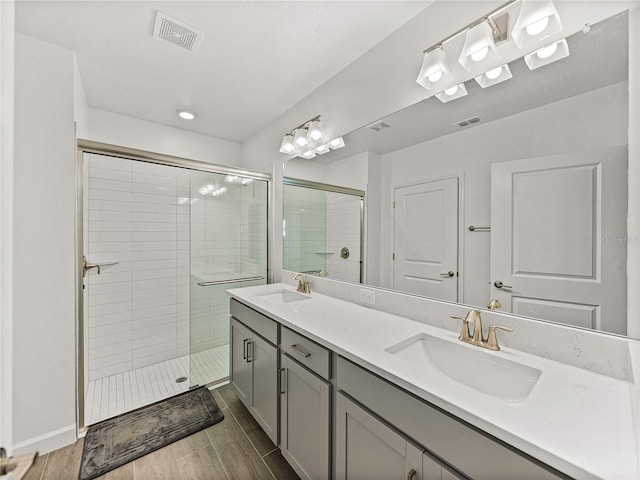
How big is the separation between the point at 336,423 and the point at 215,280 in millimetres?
1802

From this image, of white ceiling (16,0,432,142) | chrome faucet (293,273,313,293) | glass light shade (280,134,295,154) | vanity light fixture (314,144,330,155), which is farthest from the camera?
A: glass light shade (280,134,295,154)

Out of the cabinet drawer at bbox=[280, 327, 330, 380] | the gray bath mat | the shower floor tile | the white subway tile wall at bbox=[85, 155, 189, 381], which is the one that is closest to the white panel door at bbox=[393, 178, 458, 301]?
the cabinet drawer at bbox=[280, 327, 330, 380]

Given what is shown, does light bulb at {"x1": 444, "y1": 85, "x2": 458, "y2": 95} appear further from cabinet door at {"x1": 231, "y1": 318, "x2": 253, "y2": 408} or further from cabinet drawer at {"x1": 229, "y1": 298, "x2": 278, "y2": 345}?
cabinet door at {"x1": 231, "y1": 318, "x2": 253, "y2": 408}

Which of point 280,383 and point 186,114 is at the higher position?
point 186,114

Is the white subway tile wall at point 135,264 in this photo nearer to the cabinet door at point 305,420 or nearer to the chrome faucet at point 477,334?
the cabinet door at point 305,420

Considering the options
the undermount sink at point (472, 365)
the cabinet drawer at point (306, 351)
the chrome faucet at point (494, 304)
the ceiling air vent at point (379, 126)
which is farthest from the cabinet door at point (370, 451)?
the ceiling air vent at point (379, 126)

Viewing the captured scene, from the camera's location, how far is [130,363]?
265cm

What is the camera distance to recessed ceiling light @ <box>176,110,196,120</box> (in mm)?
2500

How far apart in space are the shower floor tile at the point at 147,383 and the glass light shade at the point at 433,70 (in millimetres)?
2525

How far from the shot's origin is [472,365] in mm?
1047

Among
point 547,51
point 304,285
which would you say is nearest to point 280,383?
point 304,285

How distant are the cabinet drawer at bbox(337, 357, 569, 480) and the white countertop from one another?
33mm

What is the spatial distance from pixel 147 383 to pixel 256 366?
141cm

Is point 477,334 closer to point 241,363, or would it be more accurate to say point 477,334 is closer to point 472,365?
point 472,365
